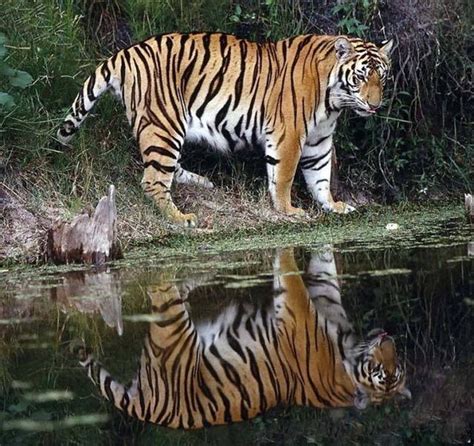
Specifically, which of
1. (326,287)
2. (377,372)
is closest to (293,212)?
(326,287)

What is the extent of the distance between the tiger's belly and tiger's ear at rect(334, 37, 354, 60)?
91 centimetres

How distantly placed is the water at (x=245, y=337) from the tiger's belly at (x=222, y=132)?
80.9 inches

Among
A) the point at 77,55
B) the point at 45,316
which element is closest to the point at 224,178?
the point at 77,55

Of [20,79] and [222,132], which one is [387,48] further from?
[20,79]

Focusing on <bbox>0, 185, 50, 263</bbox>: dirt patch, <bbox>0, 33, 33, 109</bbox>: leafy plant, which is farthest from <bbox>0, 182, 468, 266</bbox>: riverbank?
<bbox>0, 33, 33, 109</bbox>: leafy plant

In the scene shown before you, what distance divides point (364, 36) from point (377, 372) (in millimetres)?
6274

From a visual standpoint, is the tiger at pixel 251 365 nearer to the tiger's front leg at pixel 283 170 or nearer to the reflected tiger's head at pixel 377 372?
the reflected tiger's head at pixel 377 372

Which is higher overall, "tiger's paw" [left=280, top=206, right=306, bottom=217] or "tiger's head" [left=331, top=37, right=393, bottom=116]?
"tiger's head" [left=331, top=37, right=393, bottom=116]

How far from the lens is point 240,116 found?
31.2ft

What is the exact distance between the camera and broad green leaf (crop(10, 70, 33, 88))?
8375 mm

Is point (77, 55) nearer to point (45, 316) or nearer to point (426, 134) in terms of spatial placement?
point (426, 134)

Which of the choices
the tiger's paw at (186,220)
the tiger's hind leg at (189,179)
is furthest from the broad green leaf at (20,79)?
the tiger's hind leg at (189,179)

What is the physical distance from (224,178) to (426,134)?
6.31ft

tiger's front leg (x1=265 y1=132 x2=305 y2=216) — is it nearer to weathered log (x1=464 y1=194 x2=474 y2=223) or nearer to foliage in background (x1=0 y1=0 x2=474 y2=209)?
foliage in background (x1=0 y1=0 x2=474 y2=209)
